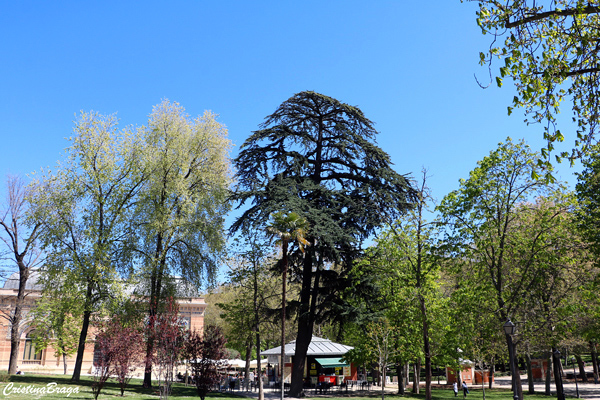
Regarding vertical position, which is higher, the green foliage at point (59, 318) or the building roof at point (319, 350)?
Answer: the green foliage at point (59, 318)

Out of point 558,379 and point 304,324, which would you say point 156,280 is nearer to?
point 304,324

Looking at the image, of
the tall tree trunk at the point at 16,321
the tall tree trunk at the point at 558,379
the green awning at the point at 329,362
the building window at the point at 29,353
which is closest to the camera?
the tall tree trunk at the point at 558,379

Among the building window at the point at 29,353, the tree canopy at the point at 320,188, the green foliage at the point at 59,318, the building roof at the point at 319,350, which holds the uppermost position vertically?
the tree canopy at the point at 320,188

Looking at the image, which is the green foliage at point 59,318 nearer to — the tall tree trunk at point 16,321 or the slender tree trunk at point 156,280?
the tall tree trunk at point 16,321

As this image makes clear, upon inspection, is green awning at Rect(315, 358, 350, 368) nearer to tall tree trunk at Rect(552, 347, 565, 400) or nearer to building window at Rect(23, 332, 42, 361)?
tall tree trunk at Rect(552, 347, 565, 400)

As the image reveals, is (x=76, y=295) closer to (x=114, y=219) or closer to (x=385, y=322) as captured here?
(x=114, y=219)

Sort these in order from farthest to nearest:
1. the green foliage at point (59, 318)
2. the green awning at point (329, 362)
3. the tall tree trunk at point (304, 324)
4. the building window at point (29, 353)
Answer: the building window at point (29, 353)
the green awning at point (329, 362)
the tall tree trunk at point (304, 324)
the green foliage at point (59, 318)

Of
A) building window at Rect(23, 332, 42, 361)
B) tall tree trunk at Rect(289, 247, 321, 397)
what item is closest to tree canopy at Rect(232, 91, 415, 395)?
tall tree trunk at Rect(289, 247, 321, 397)

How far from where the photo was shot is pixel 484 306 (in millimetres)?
20906

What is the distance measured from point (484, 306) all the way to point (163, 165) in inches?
805

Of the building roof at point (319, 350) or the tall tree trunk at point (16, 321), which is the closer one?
the tall tree trunk at point (16, 321)

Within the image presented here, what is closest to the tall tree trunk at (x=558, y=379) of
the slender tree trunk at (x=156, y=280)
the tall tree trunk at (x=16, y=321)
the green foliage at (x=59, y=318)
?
the slender tree trunk at (x=156, y=280)

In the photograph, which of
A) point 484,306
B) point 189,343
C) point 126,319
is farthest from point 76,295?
point 484,306

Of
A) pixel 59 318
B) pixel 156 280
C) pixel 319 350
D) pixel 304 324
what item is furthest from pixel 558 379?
pixel 59 318
